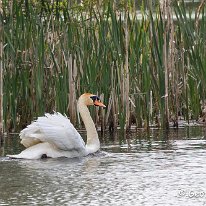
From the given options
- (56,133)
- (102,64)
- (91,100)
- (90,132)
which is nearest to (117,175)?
(56,133)

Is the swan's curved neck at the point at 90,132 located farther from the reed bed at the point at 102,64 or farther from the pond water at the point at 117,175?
the reed bed at the point at 102,64

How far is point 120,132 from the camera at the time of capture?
14.2 m

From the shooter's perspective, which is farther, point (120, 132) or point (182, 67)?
point (182, 67)

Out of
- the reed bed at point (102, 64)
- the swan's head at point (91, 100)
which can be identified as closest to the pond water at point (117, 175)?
the swan's head at point (91, 100)

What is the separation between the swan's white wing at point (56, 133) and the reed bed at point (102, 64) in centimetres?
161

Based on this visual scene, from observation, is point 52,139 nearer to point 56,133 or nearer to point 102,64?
point 56,133

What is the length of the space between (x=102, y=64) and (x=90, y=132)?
5.40 ft

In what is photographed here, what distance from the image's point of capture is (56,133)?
39.2 ft

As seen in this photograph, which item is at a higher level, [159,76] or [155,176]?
[159,76]

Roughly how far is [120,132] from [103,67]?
39.6 inches

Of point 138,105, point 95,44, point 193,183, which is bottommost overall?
point 193,183

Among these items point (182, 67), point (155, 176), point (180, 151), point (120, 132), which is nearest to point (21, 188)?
point (155, 176)

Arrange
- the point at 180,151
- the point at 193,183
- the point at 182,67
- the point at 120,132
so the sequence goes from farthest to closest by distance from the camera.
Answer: the point at 182,67, the point at 120,132, the point at 180,151, the point at 193,183

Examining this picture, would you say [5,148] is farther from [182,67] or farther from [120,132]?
[182,67]
